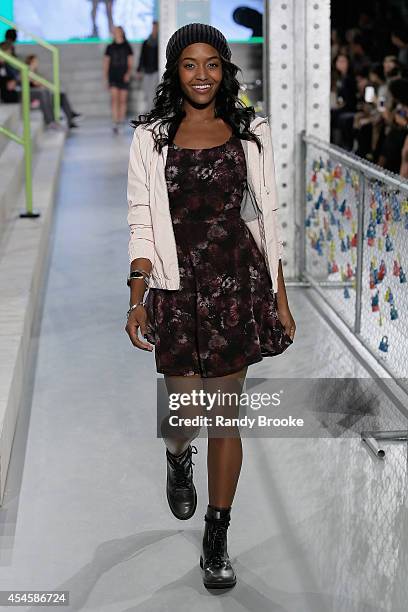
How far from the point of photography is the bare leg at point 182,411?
10.1 feet

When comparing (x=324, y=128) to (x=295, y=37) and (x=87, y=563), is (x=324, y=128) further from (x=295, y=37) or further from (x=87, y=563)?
(x=87, y=563)

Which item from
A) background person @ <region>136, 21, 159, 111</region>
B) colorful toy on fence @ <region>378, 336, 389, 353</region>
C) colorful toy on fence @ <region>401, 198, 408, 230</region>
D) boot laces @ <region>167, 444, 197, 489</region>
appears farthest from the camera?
background person @ <region>136, 21, 159, 111</region>

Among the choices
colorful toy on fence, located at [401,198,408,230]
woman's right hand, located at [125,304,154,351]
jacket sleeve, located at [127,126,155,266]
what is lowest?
colorful toy on fence, located at [401,198,408,230]

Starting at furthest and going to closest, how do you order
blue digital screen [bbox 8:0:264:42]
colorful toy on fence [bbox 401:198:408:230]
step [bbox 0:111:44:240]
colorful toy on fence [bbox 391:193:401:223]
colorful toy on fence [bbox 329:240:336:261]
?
1. blue digital screen [bbox 8:0:264:42]
2. step [bbox 0:111:44:240]
3. colorful toy on fence [bbox 329:240:336:261]
4. colorful toy on fence [bbox 391:193:401:223]
5. colorful toy on fence [bbox 401:198:408:230]

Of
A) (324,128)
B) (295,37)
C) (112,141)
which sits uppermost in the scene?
(295,37)

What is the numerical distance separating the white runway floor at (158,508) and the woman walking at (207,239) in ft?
0.71

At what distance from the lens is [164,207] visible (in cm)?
299

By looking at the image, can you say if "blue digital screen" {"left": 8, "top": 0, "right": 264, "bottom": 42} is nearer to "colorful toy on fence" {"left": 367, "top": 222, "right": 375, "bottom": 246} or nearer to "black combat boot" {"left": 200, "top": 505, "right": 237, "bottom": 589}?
"colorful toy on fence" {"left": 367, "top": 222, "right": 375, "bottom": 246}

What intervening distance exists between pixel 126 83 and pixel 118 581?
13941 mm

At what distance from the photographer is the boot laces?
3.30 meters

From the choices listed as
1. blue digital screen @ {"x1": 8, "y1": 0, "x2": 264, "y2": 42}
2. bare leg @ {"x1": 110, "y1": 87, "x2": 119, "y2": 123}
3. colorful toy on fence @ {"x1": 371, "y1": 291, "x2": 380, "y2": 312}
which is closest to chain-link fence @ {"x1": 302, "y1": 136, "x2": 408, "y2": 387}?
colorful toy on fence @ {"x1": 371, "y1": 291, "x2": 380, "y2": 312}

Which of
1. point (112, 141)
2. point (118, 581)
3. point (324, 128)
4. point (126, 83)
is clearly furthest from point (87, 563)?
point (126, 83)

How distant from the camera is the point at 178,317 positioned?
305cm

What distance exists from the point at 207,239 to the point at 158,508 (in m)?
1.07
